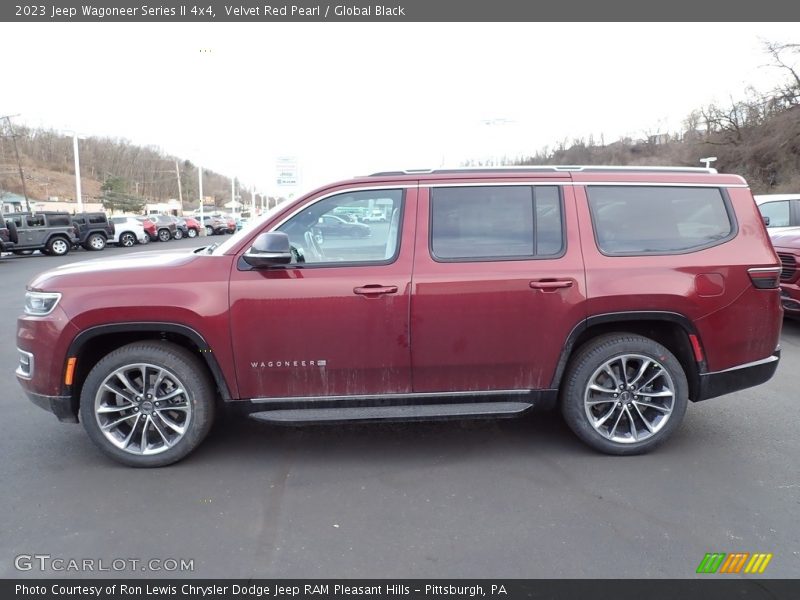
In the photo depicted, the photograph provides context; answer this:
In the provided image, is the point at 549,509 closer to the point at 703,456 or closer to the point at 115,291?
the point at 703,456

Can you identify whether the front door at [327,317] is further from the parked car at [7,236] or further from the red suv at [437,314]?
the parked car at [7,236]

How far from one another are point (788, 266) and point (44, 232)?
82.3 feet

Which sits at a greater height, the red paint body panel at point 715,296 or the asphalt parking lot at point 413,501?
the red paint body panel at point 715,296

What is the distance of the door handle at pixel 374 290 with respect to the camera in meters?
3.65

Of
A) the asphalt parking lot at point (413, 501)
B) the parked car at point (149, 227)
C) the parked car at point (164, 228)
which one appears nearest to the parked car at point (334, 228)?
the asphalt parking lot at point (413, 501)

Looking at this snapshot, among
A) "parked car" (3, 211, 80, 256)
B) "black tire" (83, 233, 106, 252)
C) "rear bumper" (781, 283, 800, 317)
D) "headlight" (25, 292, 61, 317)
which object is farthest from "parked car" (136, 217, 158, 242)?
"rear bumper" (781, 283, 800, 317)

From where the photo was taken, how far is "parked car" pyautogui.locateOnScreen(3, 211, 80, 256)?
22438 millimetres

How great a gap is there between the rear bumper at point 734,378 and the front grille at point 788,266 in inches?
150

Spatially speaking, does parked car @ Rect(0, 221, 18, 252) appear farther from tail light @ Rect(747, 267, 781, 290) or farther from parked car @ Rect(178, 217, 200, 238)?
tail light @ Rect(747, 267, 781, 290)

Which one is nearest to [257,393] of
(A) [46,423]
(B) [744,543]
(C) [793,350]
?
(A) [46,423]

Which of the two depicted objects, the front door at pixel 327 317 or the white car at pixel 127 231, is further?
the white car at pixel 127 231

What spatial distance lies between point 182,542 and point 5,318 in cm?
837

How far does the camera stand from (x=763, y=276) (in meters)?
3.89

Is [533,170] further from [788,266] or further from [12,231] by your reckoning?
[12,231]
